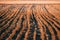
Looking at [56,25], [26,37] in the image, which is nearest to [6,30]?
[26,37]

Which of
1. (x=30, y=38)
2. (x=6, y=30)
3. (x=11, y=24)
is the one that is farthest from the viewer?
(x=11, y=24)

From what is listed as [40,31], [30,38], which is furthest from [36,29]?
[30,38]

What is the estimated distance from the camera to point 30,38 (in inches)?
31.9

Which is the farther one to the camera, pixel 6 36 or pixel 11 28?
pixel 11 28

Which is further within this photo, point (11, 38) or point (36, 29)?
point (36, 29)

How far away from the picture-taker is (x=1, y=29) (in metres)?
0.96

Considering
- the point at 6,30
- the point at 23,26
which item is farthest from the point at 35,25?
the point at 6,30

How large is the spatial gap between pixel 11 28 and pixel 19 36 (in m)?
0.14

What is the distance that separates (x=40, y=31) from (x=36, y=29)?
4cm

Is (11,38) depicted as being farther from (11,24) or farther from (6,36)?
(11,24)

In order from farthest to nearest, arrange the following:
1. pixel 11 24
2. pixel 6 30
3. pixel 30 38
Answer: pixel 11 24 < pixel 6 30 < pixel 30 38

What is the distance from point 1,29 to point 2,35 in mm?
104

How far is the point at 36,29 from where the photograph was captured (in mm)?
945

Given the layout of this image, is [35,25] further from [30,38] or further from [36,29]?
[30,38]
